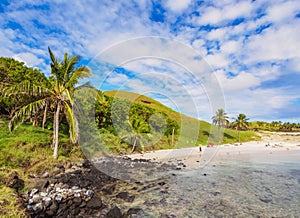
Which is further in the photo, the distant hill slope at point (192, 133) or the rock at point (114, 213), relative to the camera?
the distant hill slope at point (192, 133)

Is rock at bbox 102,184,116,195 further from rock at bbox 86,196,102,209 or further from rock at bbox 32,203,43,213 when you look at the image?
rock at bbox 32,203,43,213

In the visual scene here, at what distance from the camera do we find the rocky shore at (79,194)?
1033 cm

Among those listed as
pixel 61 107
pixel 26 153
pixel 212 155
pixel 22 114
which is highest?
pixel 61 107

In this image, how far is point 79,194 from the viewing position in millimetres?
12164

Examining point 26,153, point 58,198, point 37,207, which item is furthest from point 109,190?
point 26,153

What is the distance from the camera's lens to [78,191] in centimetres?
1262

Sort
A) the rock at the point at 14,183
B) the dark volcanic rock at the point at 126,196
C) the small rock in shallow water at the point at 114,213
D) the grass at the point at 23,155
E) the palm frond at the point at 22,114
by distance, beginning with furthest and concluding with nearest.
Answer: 1. the palm frond at the point at 22,114
2. the dark volcanic rock at the point at 126,196
3. the rock at the point at 14,183
4. the small rock in shallow water at the point at 114,213
5. the grass at the point at 23,155

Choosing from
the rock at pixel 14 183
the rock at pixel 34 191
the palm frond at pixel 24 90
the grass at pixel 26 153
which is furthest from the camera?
the palm frond at pixel 24 90

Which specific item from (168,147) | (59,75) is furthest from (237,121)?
(59,75)

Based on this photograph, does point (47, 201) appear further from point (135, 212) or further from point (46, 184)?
point (135, 212)

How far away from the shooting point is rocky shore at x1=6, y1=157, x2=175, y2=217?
10.3 m

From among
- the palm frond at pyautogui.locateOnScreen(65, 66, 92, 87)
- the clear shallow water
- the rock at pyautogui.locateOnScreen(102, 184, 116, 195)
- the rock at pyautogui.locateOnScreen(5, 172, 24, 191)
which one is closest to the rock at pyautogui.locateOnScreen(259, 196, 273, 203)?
the clear shallow water

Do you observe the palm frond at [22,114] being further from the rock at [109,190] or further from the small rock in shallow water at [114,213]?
the small rock in shallow water at [114,213]

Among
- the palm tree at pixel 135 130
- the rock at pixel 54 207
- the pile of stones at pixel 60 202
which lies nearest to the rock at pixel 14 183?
the pile of stones at pixel 60 202
